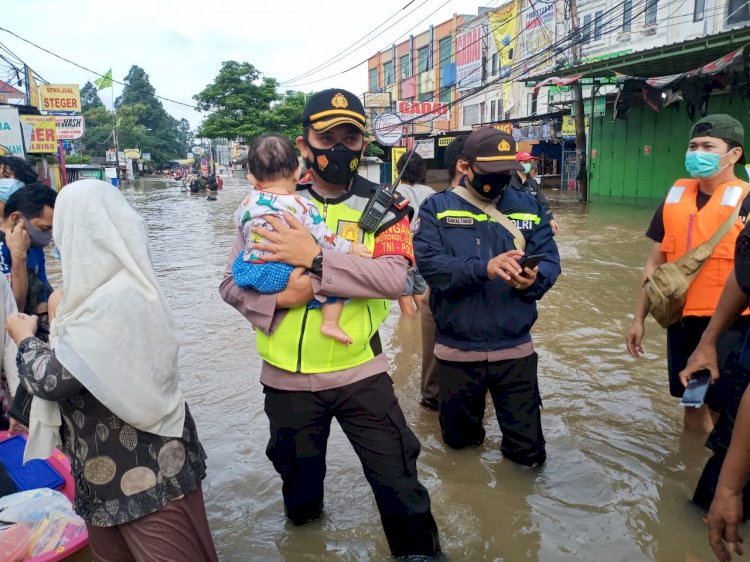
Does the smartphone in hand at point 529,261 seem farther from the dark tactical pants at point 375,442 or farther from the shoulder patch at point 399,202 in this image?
the dark tactical pants at point 375,442

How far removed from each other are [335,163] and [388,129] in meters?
12.6

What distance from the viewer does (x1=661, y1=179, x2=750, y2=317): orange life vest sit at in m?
3.18

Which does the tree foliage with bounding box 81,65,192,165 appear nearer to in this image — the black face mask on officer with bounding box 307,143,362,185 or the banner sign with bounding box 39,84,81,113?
the banner sign with bounding box 39,84,81,113

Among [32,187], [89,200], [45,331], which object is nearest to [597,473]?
[89,200]

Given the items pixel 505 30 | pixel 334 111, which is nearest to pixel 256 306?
pixel 334 111

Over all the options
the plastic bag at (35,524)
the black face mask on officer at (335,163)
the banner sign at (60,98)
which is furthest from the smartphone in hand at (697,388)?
the banner sign at (60,98)

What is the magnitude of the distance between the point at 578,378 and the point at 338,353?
3189 mm

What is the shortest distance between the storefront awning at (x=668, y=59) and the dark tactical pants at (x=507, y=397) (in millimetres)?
11256

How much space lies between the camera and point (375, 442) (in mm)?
2355

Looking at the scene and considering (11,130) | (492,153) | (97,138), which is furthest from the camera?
(97,138)

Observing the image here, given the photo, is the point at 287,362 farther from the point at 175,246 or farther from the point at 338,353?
the point at 175,246

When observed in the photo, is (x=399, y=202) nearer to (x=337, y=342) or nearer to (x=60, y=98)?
(x=337, y=342)

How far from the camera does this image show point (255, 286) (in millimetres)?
2289

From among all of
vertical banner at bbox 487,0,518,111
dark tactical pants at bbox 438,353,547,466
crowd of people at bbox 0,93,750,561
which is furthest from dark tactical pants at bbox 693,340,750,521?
vertical banner at bbox 487,0,518,111
